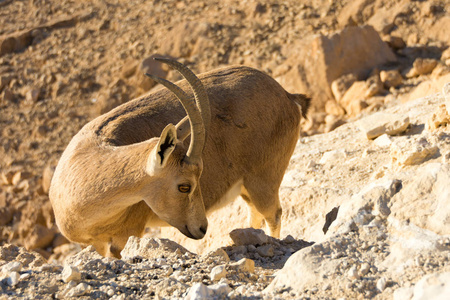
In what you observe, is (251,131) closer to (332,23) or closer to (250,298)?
(250,298)

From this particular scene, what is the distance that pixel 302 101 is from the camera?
7.39 metres

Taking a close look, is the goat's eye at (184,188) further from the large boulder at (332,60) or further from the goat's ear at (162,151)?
the large boulder at (332,60)

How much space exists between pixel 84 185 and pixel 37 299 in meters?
1.94

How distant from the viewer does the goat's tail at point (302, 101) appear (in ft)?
24.0

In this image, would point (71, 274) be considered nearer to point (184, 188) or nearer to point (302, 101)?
point (184, 188)

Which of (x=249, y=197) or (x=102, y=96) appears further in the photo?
(x=102, y=96)

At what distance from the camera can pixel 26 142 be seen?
1260 centimetres

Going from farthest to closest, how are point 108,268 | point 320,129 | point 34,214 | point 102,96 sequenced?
point 102,96 → point 320,129 → point 34,214 → point 108,268

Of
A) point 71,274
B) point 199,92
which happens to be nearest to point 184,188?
point 199,92

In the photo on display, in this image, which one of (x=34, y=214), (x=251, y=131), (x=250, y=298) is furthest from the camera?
(x=34, y=214)

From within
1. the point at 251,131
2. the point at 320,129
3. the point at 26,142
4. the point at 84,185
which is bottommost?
the point at 320,129

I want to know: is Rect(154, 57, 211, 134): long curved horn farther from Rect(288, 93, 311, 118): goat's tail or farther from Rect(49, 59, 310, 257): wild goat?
Rect(288, 93, 311, 118): goat's tail

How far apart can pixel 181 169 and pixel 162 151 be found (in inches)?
11.0

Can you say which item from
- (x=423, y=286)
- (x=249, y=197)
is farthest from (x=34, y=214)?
(x=423, y=286)
